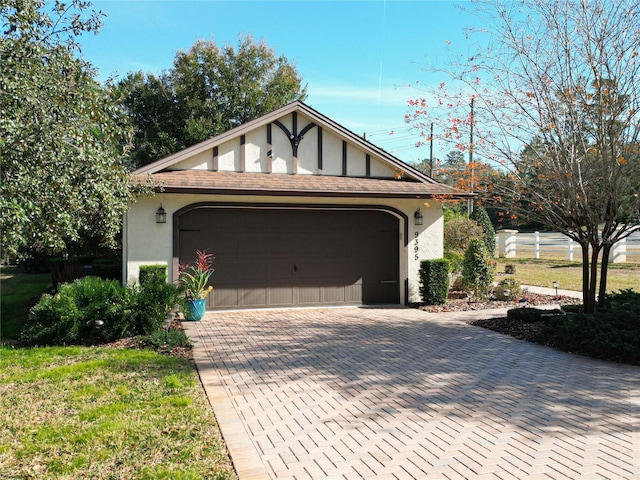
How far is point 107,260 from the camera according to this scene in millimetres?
15844

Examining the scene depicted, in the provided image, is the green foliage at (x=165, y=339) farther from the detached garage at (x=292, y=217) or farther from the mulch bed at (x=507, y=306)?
the mulch bed at (x=507, y=306)

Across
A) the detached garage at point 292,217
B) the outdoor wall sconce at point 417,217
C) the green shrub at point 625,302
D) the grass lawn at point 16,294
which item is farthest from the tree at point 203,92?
the green shrub at point 625,302

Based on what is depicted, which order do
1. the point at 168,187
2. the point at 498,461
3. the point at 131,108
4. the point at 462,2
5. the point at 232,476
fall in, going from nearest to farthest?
the point at 232,476 → the point at 498,461 → the point at 462,2 → the point at 168,187 → the point at 131,108

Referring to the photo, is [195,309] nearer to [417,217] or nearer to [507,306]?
[417,217]

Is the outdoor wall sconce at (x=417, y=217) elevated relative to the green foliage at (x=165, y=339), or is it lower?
elevated

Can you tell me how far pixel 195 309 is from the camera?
35.4ft

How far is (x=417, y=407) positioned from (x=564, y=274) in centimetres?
1648

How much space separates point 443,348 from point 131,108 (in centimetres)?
2982

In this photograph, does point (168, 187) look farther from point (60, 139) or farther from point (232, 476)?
point (232, 476)

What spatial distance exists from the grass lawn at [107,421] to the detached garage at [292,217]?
470 centimetres

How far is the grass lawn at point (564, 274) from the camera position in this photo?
1598cm

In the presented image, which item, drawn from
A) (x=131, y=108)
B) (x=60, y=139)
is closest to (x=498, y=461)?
(x=60, y=139)

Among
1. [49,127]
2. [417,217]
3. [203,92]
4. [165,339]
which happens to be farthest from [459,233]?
[203,92]

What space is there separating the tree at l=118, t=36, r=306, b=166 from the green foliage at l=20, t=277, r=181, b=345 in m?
23.7
